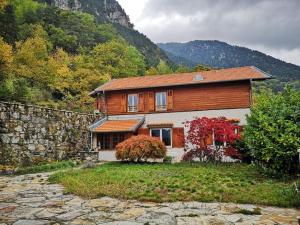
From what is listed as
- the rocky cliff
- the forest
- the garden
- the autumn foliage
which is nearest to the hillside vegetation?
the forest

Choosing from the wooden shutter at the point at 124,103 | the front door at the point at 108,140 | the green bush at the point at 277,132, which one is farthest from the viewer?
the wooden shutter at the point at 124,103

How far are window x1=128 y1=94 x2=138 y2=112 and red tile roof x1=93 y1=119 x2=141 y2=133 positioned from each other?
42.5 inches

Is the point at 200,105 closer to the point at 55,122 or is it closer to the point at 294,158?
the point at 55,122

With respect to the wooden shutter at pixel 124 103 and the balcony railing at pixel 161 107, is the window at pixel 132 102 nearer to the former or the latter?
the wooden shutter at pixel 124 103

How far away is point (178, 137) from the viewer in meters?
25.0

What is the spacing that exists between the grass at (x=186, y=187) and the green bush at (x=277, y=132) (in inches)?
32.1

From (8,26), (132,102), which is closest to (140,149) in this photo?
(132,102)

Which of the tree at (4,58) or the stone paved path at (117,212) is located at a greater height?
the tree at (4,58)

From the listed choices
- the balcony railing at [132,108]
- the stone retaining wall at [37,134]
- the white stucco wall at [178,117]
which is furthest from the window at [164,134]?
the stone retaining wall at [37,134]

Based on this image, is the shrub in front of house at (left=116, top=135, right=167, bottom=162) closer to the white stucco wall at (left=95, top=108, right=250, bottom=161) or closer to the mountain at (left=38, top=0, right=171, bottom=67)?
the white stucco wall at (left=95, top=108, right=250, bottom=161)

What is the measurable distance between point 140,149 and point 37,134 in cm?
624

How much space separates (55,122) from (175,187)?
12588 millimetres

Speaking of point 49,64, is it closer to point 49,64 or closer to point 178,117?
point 49,64

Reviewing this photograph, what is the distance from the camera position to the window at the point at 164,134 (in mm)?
25422
